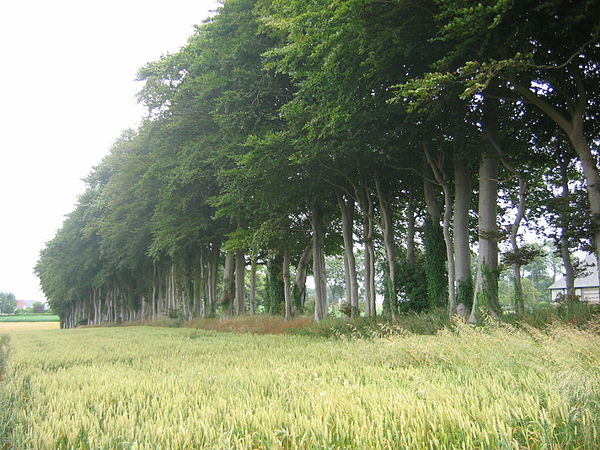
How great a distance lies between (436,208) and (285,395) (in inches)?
523

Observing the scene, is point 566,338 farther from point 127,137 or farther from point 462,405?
point 127,137

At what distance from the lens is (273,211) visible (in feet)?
67.9

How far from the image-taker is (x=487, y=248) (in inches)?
514

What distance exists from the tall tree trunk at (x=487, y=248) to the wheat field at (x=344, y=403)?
16.5ft

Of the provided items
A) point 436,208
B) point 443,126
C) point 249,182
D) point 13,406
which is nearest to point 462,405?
point 13,406

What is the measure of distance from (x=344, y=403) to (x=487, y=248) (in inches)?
404

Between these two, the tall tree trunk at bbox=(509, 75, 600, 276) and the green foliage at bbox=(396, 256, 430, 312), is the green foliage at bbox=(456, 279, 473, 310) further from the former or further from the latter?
the tall tree trunk at bbox=(509, 75, 600, 276)

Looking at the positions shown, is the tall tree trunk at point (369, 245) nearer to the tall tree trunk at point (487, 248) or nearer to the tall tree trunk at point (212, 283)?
the tall tree trunk at point (487, 248)

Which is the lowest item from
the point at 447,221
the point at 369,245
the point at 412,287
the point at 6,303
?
the point at 6,303

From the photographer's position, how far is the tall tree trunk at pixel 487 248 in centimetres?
1239

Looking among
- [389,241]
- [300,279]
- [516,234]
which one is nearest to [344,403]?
[516,234]

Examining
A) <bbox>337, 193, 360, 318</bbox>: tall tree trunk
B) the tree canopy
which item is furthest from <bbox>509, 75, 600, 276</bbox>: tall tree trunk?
<bbox>337, 193, 360, 318</bbox>: tall tree trunk

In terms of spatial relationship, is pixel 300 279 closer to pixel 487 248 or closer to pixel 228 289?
pixel 228 289

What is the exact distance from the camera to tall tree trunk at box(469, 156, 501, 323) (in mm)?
12391
